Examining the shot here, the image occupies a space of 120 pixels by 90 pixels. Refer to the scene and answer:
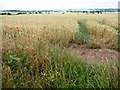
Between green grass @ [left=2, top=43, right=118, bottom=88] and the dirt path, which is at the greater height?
green grass @ [left=2, top=43, right=118, bottom=88]

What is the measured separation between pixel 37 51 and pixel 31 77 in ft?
3.29

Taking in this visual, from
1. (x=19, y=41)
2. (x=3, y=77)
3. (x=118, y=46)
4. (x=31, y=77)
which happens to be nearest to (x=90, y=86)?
(x=31, y=77)

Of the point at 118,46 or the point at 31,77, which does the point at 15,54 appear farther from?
the point at 118,46

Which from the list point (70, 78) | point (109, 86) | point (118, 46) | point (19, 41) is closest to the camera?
point (109, 86)

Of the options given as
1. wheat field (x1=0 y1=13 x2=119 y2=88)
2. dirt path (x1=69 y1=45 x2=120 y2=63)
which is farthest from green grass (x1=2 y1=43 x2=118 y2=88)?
dirt path (x1=69 y1=45 x2=120 y2=63)

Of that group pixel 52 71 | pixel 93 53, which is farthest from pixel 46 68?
pixel 93 53

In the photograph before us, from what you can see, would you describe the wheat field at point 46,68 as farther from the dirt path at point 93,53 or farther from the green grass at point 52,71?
the dirt path at point 93,53

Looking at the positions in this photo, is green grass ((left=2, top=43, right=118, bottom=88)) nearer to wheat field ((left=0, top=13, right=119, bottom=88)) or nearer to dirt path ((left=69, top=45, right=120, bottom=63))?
wheat field ((left=0, top=13, right=119, bottom=88))

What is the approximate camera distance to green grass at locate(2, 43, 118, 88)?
191 inches

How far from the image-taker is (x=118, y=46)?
7.54m

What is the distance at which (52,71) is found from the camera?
507 cm

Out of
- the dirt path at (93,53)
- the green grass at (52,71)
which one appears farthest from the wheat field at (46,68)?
the dirt path at (93,53)

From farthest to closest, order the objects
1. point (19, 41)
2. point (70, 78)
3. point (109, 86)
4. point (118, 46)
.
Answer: point (118, 46) → point (19, 41) → point (70, 78) → point (109, 86)

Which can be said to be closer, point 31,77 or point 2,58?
point 31,77
